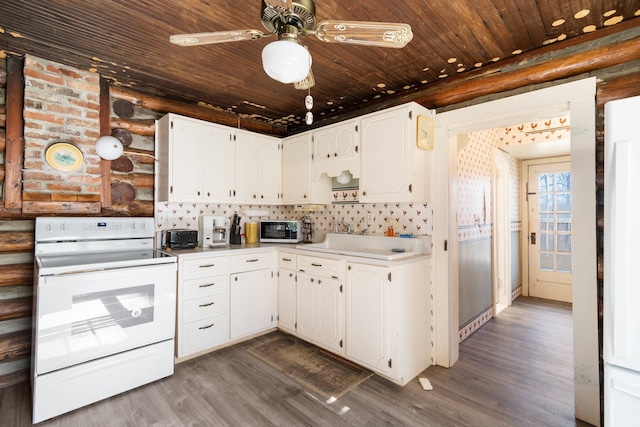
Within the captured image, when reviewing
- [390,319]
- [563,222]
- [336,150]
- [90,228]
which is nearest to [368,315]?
[390,319]

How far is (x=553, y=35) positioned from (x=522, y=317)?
333 centimetres

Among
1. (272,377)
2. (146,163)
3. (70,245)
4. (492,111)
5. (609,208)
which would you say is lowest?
(272,377)

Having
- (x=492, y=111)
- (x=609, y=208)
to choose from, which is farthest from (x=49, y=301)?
(x=492, y=111)

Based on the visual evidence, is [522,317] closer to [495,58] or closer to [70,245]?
[495,58]

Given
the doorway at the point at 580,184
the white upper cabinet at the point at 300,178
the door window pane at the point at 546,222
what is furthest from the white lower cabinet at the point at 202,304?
the door window pane at the point at 546,222

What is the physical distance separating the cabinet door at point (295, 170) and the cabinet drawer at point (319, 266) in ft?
2.46

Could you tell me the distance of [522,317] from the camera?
3.90 metres

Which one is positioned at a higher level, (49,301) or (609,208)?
(609,208)

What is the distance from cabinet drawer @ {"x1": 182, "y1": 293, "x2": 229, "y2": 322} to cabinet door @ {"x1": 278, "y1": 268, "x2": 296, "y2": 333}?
599mm

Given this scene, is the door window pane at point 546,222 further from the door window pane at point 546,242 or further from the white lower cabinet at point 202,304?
the white lower cabinet at point 202,304

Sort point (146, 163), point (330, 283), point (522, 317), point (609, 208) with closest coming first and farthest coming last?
1. point (609, 208)
2. point (330, 283)
3. point (146, 163)
4. point (522, 317)

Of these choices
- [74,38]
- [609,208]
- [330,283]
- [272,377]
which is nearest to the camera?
[609,208]

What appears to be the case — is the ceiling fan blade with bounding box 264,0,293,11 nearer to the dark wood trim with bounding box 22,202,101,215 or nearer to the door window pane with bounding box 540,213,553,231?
the dark wood trim with bounding box 22,202,101,215

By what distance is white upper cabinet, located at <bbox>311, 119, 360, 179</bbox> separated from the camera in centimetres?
295
